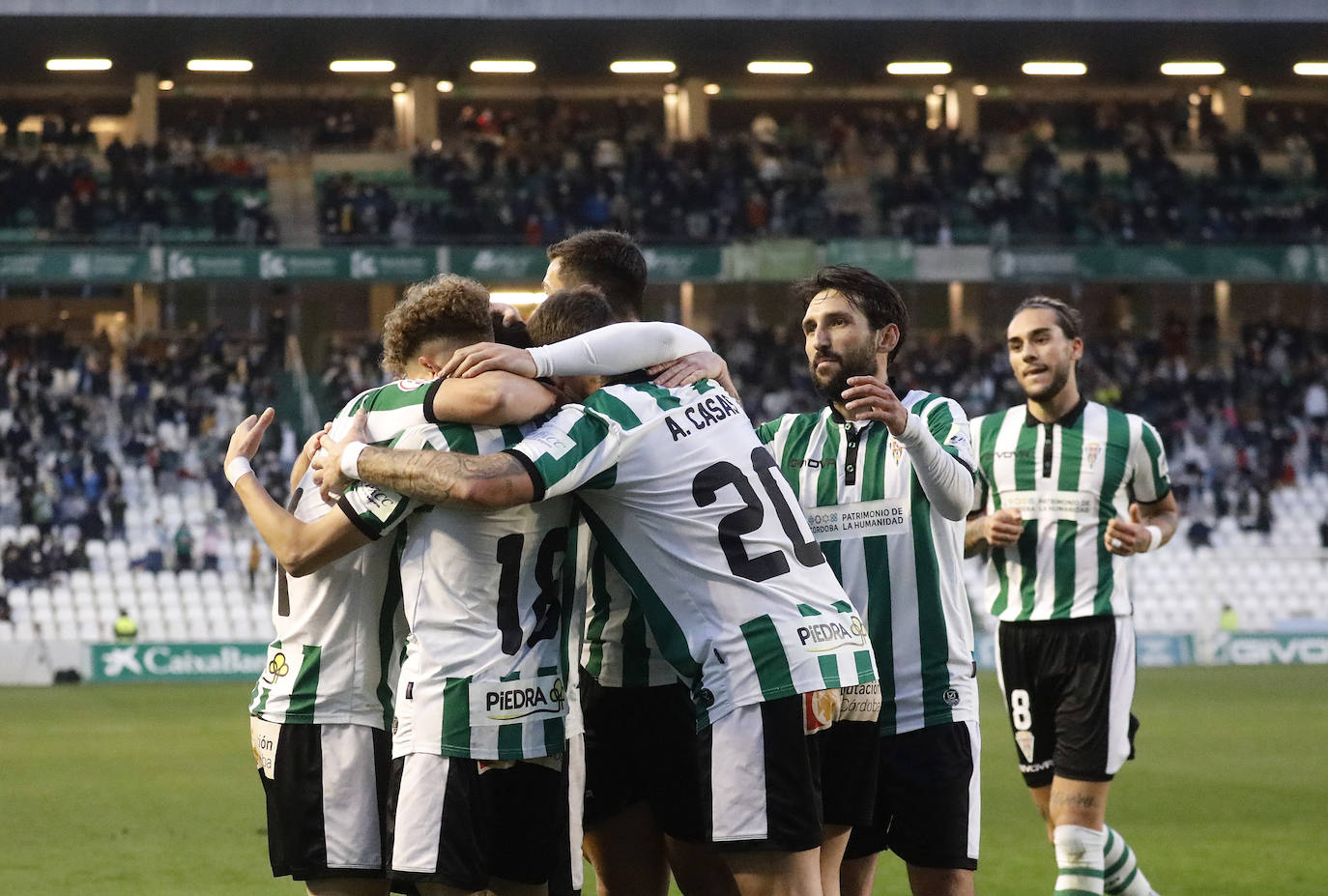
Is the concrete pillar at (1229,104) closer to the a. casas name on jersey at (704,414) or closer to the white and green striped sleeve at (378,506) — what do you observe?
the a. casas name on jersey at (704,414)

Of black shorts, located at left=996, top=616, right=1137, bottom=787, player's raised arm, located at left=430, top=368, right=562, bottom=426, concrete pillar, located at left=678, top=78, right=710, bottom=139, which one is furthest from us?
concrete pillar, located at left=678, top=78, right=710, bottom=139

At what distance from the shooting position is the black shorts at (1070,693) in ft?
22.0

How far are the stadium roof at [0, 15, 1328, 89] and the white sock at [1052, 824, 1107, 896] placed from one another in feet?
90.5

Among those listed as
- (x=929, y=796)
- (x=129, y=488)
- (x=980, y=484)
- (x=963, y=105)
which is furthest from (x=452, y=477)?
(x=963, y=105)

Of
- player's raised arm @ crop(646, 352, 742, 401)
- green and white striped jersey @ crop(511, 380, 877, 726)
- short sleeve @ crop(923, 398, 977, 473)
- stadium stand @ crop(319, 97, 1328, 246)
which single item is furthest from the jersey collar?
stadium stand @ crop(319, 97, 1328, 246)

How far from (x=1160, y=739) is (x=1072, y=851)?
9.30 meters

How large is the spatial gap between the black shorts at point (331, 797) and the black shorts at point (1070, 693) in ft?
10.1

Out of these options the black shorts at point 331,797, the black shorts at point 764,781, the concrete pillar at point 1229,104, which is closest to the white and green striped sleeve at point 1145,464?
the black shorts at point 764,781

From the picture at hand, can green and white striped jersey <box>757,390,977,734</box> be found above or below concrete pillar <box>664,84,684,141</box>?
below

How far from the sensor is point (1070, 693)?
6.83 metres

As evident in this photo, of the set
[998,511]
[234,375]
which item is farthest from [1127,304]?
[998,511]

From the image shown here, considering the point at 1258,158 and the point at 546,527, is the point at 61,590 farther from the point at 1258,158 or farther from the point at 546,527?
the point at 1258,158

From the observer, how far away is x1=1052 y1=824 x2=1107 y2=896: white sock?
21.2ft

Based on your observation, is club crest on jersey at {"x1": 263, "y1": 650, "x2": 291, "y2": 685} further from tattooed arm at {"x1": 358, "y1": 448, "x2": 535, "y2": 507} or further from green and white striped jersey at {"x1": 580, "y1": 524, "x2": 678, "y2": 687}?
green and white striped jersey at {"x1": 580, "y1": 524, "x2": 678, "y2": 687}
